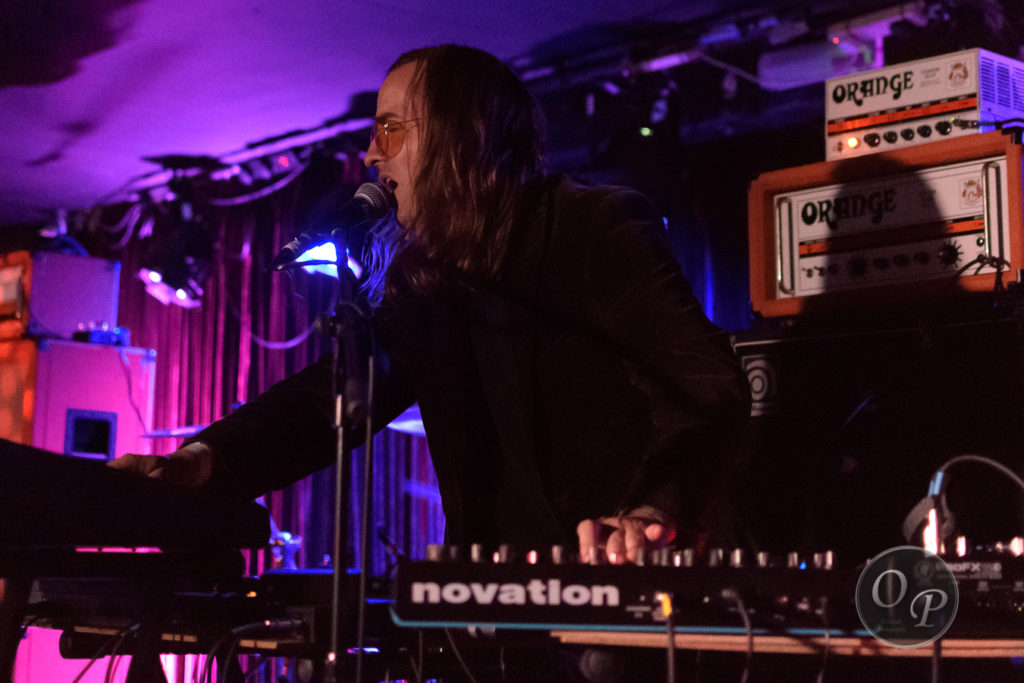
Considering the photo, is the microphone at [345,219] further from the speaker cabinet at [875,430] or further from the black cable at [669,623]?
the speaker cabinet at [875,430]

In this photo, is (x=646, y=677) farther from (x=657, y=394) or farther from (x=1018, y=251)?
(x=1018, y=251)

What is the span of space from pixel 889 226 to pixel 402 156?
41.4 inches

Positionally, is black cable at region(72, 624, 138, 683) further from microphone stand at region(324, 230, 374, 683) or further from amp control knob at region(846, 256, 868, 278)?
amp control knob at region(846, 256, 868, 278)

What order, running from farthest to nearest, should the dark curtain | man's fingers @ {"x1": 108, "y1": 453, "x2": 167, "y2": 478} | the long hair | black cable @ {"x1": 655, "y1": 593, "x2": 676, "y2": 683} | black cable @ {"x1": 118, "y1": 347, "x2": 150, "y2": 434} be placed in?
the dark curtain < black cable @ {"x1": 118, "y1": 347, "x2": 150, "y2": 434} < the long hair < man's fingers @ {"x1": 108, "y1": 453, "x2": 167, "y2": 478} < black cable @ {"x1": 655, "y1": 593, "x2": 676, "y2": 683}

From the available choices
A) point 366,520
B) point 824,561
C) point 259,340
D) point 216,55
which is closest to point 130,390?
point 216,55

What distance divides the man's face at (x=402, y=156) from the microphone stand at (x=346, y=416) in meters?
0.53

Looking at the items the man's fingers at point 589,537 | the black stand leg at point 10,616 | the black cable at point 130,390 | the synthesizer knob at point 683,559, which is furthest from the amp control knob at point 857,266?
the black cable at point 130,390

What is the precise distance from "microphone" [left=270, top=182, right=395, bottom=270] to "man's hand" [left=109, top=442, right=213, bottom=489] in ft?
1.40

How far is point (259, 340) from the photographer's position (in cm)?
691

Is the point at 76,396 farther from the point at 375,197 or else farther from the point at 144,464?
the point at 375,197

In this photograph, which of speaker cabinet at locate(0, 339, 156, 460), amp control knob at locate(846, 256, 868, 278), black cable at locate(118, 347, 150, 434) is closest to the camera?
amp control knob at locate(846, 256, 868, 278)

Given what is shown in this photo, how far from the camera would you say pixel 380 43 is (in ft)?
17.0

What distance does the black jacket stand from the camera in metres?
1.47

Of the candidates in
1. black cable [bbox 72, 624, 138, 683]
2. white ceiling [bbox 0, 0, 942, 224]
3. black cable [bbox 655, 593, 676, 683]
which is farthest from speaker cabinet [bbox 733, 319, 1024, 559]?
white ceiling [bbox 0, 0, 942, 224]
